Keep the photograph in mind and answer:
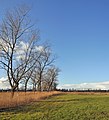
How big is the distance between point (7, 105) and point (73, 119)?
993 centimetres

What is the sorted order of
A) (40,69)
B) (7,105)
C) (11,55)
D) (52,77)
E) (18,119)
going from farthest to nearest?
(52,77)
(40,69)
(11,55)
(7,105)
(18,119)

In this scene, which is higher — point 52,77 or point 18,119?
point 52,77

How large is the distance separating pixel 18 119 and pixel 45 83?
310 ft

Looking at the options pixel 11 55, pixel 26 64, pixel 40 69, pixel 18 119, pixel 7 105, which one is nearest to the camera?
pixel 18 119

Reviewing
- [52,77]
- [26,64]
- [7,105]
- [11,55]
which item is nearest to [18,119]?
[7,105]

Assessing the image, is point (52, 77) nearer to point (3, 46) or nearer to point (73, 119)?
point (3, 46)

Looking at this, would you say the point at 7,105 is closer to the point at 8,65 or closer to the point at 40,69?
the point at 8,65

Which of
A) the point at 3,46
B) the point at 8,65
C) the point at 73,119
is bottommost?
the point at 73,119

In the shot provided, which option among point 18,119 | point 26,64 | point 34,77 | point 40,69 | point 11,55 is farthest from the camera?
point 34,77

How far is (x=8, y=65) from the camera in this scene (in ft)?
113

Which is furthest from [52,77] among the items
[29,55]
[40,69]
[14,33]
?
[14,33]

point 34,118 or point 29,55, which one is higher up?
point 29,55

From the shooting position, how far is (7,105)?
23219 millimetres

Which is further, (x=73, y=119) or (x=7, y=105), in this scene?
(x=7, y=105)
